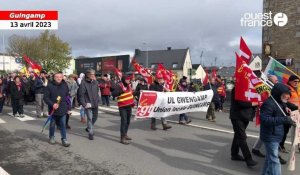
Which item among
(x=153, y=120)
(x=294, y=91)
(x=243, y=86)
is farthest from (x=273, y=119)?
(x=153, y=120)

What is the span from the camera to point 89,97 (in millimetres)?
9195

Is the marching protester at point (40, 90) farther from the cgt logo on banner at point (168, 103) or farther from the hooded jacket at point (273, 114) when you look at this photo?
the hooded jacket at point (273, 114)

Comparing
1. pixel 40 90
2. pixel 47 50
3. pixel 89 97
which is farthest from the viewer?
pixel 47 50

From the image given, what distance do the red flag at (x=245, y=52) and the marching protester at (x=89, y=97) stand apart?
3969 millimetres

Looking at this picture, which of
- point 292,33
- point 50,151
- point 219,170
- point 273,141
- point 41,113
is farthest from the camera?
point 292,33

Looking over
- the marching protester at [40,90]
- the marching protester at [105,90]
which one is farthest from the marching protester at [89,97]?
the marching protester at [105,90]

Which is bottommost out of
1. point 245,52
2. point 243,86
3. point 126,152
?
point 126,152

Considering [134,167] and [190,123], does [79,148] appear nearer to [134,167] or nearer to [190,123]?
[134,167]

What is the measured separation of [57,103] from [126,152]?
2105 millimetres

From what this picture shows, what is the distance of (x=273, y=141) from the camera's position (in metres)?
5.42

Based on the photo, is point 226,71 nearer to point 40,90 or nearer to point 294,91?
point 40,90

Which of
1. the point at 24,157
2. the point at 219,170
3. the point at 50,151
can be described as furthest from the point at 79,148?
the point at 219,170

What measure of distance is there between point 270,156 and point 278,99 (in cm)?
89

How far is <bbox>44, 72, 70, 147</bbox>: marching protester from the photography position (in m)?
8.42
